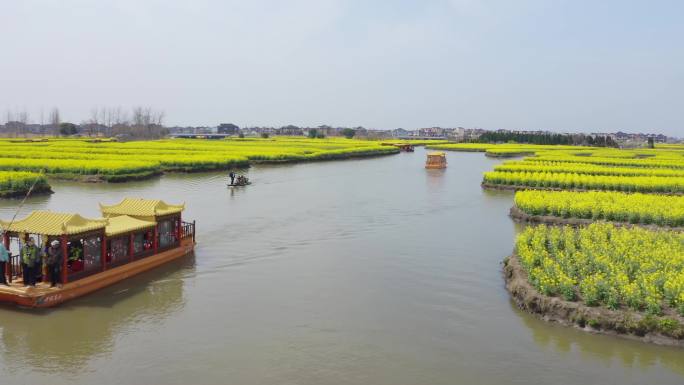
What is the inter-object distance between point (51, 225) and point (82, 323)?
7.54 ft

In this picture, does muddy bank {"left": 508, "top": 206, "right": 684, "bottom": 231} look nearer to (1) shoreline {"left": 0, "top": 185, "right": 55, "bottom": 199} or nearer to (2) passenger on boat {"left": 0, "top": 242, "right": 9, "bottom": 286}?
(2) passenger on boat {"left": 0, "top": 242, "right": 9, "bottom": 286}

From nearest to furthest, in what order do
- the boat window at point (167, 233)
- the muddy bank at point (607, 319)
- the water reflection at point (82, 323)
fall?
the water reflection at point (82, 323) → the muddy bank at point (607, 319) → the boat window at point (167, 233)

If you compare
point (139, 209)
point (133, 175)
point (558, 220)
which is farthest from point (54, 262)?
point (133, 175)

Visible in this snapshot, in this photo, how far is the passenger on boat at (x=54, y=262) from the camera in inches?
482

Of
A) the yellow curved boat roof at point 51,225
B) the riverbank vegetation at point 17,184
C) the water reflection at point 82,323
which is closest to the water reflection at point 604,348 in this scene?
the water reflection at point 82,323

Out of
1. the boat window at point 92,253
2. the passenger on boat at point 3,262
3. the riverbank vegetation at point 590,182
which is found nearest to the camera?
the passenger on boat at point 3,262

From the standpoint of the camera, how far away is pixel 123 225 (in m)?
14.6

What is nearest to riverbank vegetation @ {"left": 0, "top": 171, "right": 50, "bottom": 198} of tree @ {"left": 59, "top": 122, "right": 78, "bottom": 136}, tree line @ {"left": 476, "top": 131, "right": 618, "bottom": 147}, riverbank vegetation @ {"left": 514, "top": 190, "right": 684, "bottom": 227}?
riverbank vegetation @ {"left": 514, "top": 190, "right": 684, "bottom": 227}

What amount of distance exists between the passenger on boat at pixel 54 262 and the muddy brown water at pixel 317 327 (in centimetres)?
62

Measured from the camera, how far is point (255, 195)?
1275 inches

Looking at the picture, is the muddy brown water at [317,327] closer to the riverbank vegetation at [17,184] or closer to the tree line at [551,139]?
the riverbank vegetation at [17,184]

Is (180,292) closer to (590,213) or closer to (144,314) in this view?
(144,314)

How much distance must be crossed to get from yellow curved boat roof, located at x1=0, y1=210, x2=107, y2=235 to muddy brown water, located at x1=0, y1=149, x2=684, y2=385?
5.23ft

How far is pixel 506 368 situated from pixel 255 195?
23.5 metres
